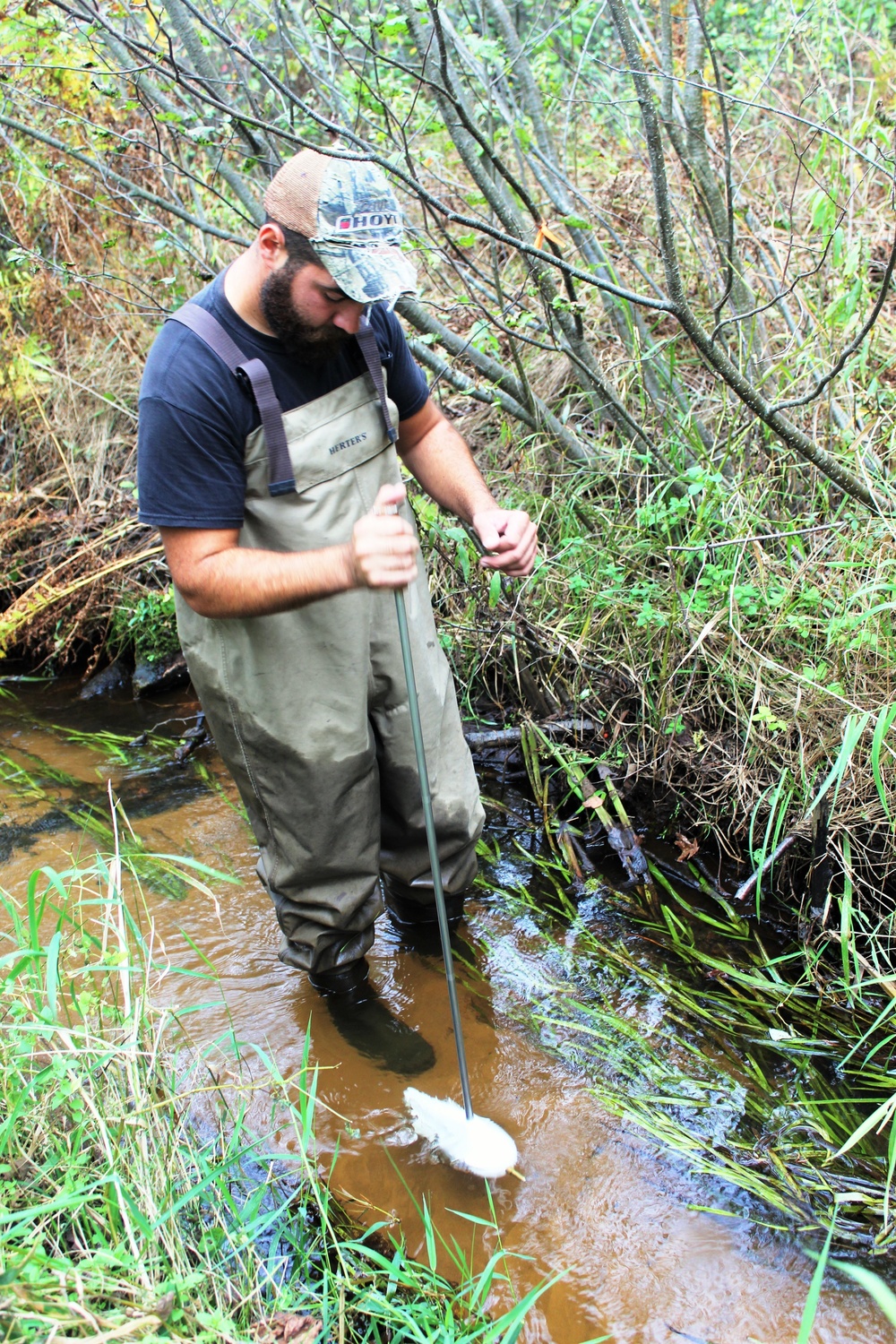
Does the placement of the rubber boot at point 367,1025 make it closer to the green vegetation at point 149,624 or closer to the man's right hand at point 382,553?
the man's right hand at point 382,553

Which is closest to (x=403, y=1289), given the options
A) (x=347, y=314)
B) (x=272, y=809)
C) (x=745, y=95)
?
(x=272, y=809)

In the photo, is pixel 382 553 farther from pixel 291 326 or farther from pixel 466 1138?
pixel 466 1138

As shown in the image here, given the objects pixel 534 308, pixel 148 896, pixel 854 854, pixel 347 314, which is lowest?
pixel 854 854

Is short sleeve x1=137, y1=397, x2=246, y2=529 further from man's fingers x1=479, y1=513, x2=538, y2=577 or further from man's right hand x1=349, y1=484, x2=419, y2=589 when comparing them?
man's fingers x1=479, y1=513, x2=538, y2=577

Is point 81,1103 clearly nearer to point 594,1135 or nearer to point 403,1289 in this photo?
point 403,1289

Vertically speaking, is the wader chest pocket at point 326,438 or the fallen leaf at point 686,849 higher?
the wader chest pocket at point 326,438

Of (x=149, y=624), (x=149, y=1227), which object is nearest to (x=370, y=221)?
(x=149, y=1227)

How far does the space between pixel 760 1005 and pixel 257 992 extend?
4.74 feet

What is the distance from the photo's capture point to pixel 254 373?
2.04 m

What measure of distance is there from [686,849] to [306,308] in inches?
82.4

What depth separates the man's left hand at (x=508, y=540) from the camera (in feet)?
7.77

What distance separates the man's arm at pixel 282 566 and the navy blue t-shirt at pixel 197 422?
54mm

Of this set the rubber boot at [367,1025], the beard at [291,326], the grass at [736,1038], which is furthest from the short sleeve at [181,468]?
the grass at [736,1038]

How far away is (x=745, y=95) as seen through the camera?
14.1 feet
